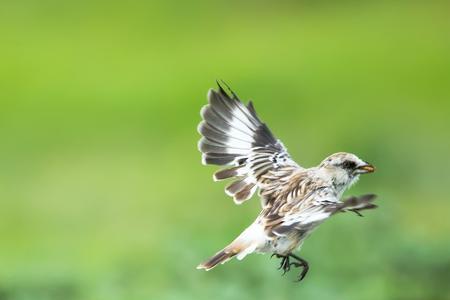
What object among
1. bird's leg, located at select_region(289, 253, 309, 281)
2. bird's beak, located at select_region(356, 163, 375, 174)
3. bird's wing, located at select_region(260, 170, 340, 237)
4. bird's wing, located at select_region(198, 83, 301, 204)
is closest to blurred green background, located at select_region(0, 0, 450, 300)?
bird's wing, located at select_region(198, 83, 301, 204)

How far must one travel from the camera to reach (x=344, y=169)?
4.39 meters

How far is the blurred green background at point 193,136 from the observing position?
10.0 metres

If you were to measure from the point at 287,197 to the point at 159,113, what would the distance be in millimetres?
17211

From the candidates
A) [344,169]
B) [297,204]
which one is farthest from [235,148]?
[344,169]

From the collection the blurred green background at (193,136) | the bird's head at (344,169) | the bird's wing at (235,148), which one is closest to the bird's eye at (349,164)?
the bird's head at (344,169)

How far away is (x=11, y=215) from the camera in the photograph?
17453 mm

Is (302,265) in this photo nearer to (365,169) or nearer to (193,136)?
(365,169)

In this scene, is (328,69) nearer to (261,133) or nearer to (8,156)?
(8,156)

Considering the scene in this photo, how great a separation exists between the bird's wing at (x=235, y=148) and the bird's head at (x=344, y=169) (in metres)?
0.54

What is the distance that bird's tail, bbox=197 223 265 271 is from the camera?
436 centimetres

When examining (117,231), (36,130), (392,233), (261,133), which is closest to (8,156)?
(36,130)

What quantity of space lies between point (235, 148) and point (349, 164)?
101 cm

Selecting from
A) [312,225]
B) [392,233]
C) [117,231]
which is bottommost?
[312,225]

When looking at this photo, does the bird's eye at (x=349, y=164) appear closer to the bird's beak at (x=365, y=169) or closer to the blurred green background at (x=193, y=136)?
the bird's beak at (x=365, y=169)
